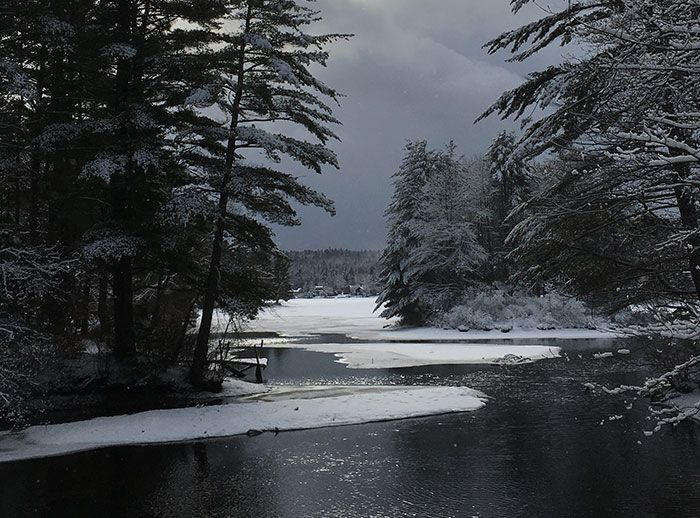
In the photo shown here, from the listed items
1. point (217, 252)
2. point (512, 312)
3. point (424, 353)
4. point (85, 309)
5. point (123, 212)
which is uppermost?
point (123, 212)

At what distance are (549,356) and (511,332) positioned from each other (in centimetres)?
1530

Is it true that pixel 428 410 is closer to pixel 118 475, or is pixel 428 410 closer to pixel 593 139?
pixel 118 475

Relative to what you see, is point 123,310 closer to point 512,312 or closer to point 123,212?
point 123,212

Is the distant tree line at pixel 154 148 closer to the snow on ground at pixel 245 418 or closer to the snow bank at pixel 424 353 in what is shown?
the snow on ground at pixel 245 418

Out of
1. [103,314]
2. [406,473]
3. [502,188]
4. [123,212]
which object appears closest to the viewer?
[406,473]

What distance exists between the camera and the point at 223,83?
17.2 metres

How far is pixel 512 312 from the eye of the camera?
46.5 m

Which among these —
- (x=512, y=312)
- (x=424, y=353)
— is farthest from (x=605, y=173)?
(x=512, y=312)

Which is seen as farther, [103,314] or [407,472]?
[103,314]

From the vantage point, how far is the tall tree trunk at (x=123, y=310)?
18531 mm

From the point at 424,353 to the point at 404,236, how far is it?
65.0ft

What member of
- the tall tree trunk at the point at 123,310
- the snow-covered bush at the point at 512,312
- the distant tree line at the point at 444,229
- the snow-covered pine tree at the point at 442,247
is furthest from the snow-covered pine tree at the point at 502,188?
the tall tree trunk at the point at 123,310

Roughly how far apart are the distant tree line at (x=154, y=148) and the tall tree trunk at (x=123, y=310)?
0.15ft

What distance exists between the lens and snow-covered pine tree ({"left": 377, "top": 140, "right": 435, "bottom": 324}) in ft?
164
